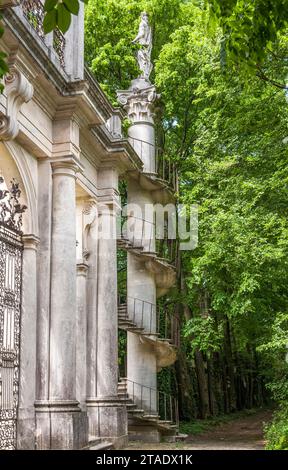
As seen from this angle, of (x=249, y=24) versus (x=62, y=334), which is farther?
(x=62, y=334)

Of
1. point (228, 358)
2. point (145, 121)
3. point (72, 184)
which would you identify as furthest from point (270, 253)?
point (228, 358)

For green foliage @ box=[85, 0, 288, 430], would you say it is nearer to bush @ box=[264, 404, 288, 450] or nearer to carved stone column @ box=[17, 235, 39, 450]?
bush @ box=[264, 404, 288, 450]

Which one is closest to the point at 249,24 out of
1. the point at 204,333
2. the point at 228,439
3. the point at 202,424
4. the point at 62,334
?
the point at 62,334

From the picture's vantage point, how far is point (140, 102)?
19.3 metres

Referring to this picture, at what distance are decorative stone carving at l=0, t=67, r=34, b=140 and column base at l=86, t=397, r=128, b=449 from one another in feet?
21.7

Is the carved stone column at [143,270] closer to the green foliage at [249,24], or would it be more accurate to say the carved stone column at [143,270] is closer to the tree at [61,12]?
the green foliage at [249,24]

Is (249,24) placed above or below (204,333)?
above

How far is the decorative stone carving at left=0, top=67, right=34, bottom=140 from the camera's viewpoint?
355 inches

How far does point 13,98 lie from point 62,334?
4057mm

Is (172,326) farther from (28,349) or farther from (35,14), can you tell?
(35,14)

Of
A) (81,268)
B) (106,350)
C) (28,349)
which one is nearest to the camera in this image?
(28,349)

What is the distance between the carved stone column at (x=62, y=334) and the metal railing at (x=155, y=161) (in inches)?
297

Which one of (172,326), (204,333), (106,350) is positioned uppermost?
(172,326)

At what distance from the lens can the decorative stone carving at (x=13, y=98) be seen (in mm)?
9016
